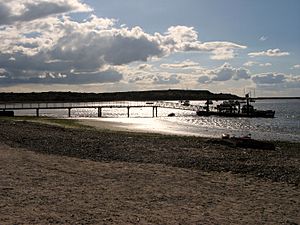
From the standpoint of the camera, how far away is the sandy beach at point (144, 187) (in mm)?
8234

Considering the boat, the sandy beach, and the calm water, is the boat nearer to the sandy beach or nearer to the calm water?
the calm water

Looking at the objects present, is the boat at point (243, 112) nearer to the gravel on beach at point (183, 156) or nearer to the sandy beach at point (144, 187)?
the gravel on beach at point (183, 156)

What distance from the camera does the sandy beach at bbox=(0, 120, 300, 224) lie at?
324 inches

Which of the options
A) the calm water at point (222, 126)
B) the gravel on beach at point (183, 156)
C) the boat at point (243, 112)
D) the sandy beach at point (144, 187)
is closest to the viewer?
the sandy beach at point (144, 187)

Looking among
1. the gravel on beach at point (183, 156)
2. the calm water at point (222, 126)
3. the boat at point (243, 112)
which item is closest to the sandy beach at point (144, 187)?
the gravel on beach at point (183, 156)

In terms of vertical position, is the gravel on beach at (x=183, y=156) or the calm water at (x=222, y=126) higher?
the gravel on beach at (x=183, y=156)

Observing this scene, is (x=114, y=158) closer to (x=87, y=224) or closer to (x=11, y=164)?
(x=11, y=164)

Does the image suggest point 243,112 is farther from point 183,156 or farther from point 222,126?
point 183,156

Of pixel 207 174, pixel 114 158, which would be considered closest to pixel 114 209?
pixel 207 174

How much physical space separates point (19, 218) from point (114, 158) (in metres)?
8.66

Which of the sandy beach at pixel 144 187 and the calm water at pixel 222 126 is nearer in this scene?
the sandy beach at pixel 144 187

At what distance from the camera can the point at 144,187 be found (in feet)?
35.9

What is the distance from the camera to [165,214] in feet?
27.6

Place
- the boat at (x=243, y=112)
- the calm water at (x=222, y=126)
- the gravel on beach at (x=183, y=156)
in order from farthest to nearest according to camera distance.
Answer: the boat at (x=243, y=112), the calm water at (x=222, y=126), the gravel on beach at (x=183, y=156)
